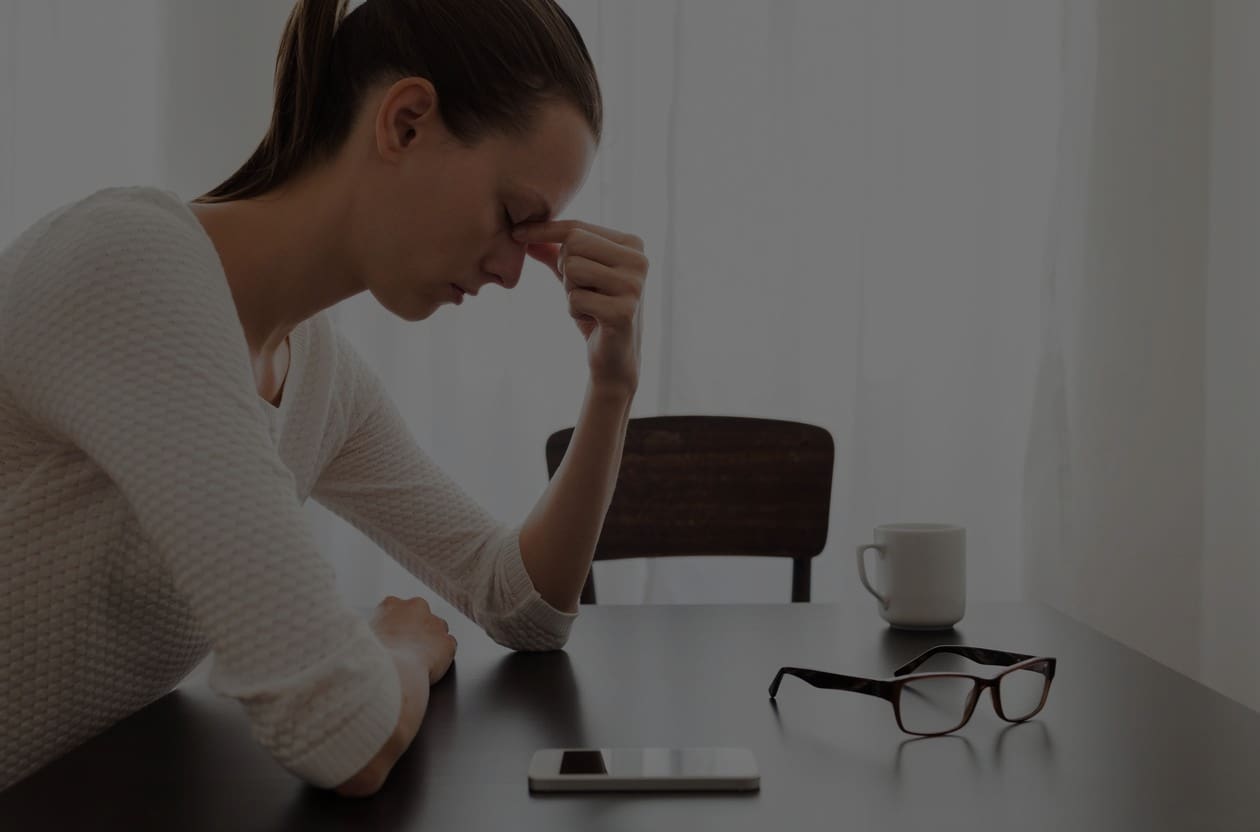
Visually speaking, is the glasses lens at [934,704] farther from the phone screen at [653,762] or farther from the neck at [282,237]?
the neck at [282,237]

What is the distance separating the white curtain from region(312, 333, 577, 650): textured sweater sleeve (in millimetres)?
1125

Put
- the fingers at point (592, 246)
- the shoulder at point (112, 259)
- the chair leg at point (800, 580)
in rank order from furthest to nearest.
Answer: the chair leg at point (800, 580), the fingers at point (592, 246), the shoulder at point (112, 259)

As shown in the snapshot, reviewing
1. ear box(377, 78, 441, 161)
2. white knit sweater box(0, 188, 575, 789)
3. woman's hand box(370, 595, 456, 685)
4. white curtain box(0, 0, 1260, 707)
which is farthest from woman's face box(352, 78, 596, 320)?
white curtain box(0, 0, 1260, 707)

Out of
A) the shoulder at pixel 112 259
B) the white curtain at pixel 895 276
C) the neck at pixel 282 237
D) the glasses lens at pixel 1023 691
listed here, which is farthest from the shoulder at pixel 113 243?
the white curtain at pixel 895 276

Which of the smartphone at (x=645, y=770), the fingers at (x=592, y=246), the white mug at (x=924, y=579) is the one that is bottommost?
the smartphone at (x=645, y=770)

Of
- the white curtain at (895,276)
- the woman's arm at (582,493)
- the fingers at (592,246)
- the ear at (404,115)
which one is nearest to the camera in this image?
the ear at (404,115)

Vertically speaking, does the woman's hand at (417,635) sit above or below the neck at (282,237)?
below

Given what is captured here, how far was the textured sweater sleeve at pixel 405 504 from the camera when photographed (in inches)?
43.7

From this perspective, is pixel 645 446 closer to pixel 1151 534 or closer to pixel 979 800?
pixel 979 800

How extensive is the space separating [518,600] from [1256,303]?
1654mm

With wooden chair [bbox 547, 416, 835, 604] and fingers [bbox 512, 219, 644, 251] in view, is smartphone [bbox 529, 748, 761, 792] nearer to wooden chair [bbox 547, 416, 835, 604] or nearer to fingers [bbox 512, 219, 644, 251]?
fingers [bbox 512, 219, 644, 251]

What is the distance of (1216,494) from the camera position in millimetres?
2230

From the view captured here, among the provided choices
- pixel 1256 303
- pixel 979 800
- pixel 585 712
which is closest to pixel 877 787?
pixel 979 800

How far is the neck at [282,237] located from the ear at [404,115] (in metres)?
0.07
